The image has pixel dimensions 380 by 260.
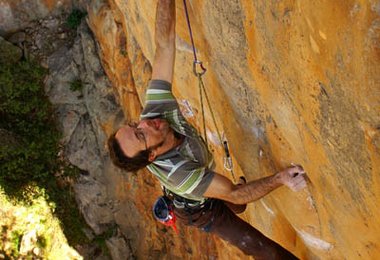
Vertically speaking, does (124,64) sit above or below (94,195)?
above

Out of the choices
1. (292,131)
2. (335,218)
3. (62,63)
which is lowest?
(62,63)

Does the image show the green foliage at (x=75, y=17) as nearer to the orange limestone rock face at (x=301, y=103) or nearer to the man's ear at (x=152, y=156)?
the orange limestone rock face at (x=301, y=103)

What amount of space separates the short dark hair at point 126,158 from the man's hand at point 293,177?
0.75 m

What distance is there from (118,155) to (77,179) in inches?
204

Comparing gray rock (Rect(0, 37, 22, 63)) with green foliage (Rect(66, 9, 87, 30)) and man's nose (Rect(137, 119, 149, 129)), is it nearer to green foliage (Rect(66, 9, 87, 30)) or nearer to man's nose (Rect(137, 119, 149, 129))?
green foliage (Rect(66, 9, 87, 30))

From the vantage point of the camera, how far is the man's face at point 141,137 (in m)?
2.80

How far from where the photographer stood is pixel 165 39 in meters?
3.19

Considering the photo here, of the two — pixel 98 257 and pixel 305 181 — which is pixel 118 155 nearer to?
pixel 305 181

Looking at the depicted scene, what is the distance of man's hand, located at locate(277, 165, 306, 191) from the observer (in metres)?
2.83

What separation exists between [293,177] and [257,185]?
0.21m

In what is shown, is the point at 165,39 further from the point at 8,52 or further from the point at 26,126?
the point at 26,126

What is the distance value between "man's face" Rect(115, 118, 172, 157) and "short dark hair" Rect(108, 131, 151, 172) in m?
0.02

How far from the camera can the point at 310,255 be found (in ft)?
11.5

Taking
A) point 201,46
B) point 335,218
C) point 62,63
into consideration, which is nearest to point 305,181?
point 335,218
